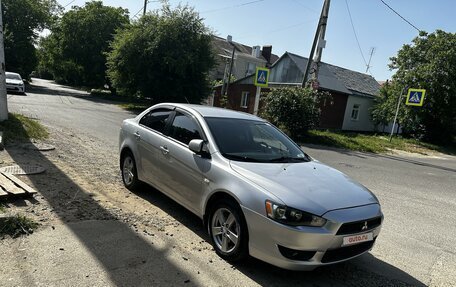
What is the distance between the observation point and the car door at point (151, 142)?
17.1ft

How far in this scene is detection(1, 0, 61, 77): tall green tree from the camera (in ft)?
110

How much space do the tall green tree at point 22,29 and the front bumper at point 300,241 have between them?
36180 mm

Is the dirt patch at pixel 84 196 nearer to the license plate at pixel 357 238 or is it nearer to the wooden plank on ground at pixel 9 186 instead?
the wooden plank on ground at pixel 9 186

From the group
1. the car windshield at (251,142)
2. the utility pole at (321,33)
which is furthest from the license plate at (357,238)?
the utility pole at (321,33)

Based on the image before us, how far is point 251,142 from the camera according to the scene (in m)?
4.75

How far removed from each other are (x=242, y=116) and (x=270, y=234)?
2.30m

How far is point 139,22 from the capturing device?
25328mm

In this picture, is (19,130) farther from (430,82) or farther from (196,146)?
(430,82)

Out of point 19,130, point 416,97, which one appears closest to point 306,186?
point 19,130

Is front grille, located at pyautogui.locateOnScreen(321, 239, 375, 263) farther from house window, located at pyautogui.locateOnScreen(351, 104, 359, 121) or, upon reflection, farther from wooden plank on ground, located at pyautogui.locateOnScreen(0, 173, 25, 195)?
house window, located at pyautogui.locateOnScreen(351, 104, 359, 121)

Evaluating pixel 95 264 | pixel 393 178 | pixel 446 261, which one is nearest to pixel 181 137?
pixel 95 264

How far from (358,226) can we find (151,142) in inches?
122

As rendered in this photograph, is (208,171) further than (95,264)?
Yes

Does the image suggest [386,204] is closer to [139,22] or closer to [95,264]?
[95,264]
